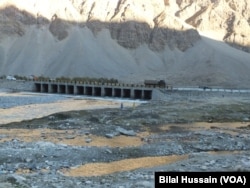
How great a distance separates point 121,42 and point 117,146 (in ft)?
436

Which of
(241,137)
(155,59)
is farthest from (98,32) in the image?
(241,137)

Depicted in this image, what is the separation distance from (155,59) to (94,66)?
93.2 feet

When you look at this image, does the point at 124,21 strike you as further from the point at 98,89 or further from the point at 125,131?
the point at 125,131

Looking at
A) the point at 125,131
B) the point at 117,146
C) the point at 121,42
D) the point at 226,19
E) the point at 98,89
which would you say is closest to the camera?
the point at 117,146

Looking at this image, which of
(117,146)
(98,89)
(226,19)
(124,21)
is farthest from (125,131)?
(226,19)

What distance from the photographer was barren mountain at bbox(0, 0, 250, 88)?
133875 mm

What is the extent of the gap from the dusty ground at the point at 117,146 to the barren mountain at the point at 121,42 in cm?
7228

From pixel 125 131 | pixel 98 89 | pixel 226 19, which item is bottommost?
pixel 98 89

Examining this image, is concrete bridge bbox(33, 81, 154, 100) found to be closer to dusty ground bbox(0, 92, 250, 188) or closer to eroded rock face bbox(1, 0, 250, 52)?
dusty ground bbox(0, 92, 250, 188)

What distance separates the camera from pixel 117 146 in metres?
29.8

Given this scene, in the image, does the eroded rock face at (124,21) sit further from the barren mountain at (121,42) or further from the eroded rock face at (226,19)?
the eroded rock face at (226,19)

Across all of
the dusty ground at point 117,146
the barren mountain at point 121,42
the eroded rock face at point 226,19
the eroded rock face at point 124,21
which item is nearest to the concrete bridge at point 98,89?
the barren mountain at point 121,42

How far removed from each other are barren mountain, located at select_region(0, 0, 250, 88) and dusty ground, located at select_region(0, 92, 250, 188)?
72.3m

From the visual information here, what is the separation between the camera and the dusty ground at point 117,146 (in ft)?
67.4
